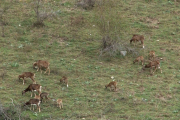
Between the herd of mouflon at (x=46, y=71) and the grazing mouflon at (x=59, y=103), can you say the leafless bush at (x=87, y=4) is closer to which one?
the herd of mouflon at (x=46, y=71)

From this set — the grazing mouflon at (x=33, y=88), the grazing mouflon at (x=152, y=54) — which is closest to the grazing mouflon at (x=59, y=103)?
the grazing mouflon at (x=33, y=88)

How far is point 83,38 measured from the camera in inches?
1015

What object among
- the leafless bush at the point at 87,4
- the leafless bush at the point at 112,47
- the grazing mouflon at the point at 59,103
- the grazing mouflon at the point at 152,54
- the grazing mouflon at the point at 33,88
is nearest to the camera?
the grazing mouflon at the point at 59,103

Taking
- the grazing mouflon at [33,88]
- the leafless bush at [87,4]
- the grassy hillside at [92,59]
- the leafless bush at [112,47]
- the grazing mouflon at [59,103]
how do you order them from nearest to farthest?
the grazing mouflon at [59,103] → the grassy hillside at [92,59] → the grazing mouflon at [33,88] → the leafless bush at [112,47] → the leafless bush at [87,4]

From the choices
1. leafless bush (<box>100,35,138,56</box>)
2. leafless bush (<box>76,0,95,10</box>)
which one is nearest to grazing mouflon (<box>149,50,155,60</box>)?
leafless bush (<box>100,35,138,56</box>)

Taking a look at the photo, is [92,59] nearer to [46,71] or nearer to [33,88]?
[46,71]

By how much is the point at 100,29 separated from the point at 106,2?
159 centimetres

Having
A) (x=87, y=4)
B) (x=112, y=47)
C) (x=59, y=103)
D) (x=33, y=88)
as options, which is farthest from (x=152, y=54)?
(x=87, y=4)

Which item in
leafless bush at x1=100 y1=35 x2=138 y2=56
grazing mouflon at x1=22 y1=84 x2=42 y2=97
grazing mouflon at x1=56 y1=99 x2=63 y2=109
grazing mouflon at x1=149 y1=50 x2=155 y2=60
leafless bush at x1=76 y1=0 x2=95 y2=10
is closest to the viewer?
grazing mouflon at x1=56 y1=99 x2=63 y2=109

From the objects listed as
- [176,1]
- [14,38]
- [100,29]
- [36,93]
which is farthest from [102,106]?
[176,1]

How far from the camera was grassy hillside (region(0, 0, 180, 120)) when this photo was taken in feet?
59.1

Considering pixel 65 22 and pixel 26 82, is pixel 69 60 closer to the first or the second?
pixel 26 82

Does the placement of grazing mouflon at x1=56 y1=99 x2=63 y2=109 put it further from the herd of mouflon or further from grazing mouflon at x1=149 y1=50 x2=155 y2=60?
grazing mouflon at x1=149 y1=50 x2=155 y2=60

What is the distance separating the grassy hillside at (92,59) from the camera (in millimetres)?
18000
